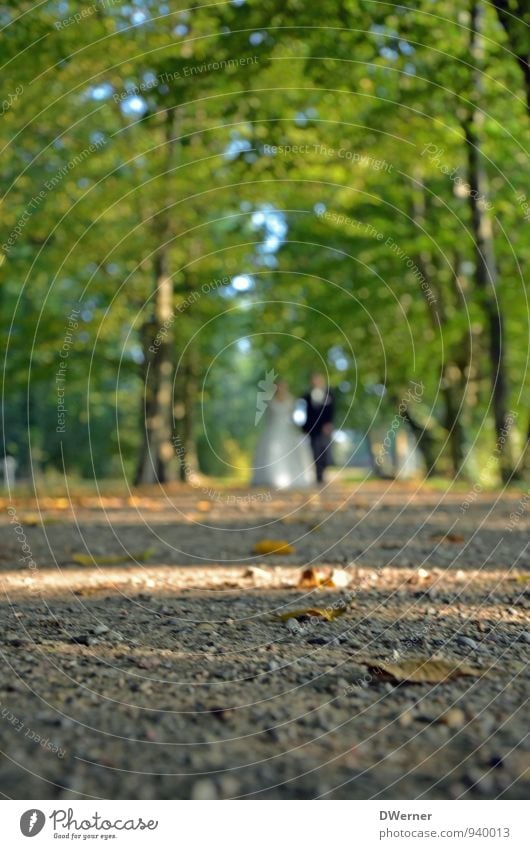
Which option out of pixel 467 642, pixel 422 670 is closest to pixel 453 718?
pixel 422 670

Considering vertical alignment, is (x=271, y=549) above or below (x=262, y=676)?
above

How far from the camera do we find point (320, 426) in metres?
21.1

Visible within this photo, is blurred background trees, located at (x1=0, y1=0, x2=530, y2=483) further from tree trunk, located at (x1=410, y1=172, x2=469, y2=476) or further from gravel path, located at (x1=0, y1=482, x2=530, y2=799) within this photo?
gravel path, located at (x1=0, y1=482, x2=530, y2=799)

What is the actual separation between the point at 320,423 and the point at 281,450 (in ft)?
5.19

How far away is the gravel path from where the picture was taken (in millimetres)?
2617

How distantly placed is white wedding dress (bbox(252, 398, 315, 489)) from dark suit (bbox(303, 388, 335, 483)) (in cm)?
60

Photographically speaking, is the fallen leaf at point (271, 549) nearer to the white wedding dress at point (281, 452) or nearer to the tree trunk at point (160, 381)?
the tree trunk at point (160, 381)

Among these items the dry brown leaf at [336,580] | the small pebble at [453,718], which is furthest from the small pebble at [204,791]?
the dry brown leaf at [336,580]

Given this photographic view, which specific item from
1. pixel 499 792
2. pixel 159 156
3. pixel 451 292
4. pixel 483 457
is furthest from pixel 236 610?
pixel 483 457

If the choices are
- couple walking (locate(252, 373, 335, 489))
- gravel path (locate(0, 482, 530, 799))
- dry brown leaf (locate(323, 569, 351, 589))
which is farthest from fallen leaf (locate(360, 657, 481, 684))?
couple walking (locate(252, 373, 335, 489))

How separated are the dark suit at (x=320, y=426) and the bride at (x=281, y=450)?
444mm

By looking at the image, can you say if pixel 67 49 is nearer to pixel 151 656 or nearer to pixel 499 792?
pixel 151 656

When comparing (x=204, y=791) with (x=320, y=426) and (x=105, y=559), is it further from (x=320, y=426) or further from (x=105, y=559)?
(x=320, y=426)

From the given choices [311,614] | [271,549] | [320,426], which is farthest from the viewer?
[320,426]
